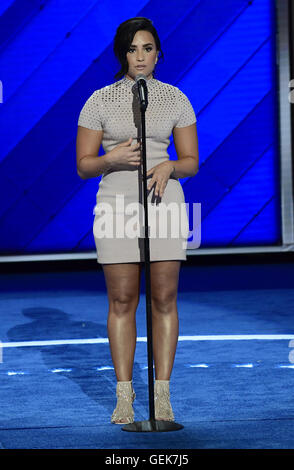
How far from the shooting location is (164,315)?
156 inches

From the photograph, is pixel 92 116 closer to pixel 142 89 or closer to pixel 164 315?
pixel 142 89

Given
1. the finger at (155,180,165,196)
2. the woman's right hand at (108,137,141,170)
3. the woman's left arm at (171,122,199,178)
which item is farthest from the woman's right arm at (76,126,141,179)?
the woman's left arm at (171,122,199,178)

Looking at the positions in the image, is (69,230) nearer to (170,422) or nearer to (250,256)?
(250,256)

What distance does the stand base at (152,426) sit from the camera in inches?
148

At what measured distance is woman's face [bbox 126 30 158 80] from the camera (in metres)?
3.84

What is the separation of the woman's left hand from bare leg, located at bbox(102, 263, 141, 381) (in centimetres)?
33

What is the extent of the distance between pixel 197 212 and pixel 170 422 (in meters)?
6.49

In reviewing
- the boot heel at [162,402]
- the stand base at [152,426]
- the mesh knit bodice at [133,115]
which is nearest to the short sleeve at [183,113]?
the mesh knit bodice at [133,115]

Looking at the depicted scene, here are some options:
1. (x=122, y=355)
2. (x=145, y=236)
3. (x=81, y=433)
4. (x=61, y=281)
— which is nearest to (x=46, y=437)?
(x=81, y=433)

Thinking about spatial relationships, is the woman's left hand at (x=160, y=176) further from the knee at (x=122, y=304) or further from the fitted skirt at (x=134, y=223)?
the knee at (x=122, y=304)

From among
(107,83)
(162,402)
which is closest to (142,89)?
(162,402)

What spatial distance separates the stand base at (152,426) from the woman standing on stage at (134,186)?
0.08 metres

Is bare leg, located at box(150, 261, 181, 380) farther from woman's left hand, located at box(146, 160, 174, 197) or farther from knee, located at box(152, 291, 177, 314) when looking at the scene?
woman's left hand, located at box(146, 160, 174, 197)

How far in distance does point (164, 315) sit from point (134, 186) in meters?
0.53
